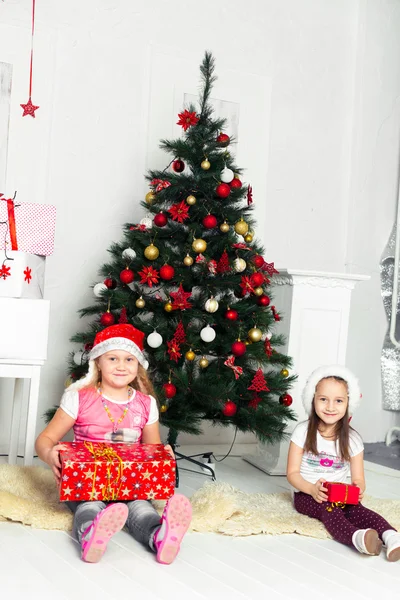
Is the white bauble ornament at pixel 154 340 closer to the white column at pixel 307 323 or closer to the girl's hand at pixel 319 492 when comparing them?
the white column at pixel 307 323

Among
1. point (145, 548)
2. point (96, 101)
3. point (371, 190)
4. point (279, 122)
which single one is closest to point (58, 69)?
point (96, 101)

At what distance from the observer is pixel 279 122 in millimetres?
4094

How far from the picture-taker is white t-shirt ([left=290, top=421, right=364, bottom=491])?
262cm

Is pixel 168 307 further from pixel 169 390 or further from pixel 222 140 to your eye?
Answer: pixel 222 140

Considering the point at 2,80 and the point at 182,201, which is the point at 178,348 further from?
the point at 2,80

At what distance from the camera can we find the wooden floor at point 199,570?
1.81 meters

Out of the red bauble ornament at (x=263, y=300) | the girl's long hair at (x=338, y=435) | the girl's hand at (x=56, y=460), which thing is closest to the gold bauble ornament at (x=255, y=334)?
the red bauble ornament at (x=263, y=300)

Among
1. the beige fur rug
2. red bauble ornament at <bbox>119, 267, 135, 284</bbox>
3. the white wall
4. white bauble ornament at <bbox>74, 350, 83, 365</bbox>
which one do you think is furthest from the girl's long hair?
the white wall

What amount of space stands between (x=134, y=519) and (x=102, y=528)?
30 centimetres

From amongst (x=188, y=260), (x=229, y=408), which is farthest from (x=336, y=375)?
(x=188, y=260)

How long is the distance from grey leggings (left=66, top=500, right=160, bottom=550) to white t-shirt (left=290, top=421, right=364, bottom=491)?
2.00 feet

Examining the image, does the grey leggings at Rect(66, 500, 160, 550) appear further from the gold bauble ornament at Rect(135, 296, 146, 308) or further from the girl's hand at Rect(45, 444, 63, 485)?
the gold bauble ornament at Rect(135, 296, 146, 308)

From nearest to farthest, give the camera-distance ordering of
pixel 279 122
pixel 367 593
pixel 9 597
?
pixel 9 597
pixel 367 593
pixel 279 122

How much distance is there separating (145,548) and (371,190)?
275 cm
